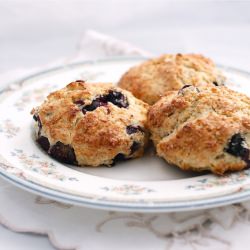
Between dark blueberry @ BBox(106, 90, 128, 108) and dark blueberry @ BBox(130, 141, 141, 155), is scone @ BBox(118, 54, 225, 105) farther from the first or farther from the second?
dark blueberry @ BBox(130, 141, 141, 155)

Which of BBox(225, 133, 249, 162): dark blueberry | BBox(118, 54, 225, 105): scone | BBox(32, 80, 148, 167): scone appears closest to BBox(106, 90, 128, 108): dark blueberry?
BBox(32, 80, 148, 167): scone

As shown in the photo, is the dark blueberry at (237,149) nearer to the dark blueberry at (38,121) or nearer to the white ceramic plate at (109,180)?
the white ceramic plate at (109,180)

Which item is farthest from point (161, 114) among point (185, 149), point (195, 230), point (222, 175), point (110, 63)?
point (110, 63)

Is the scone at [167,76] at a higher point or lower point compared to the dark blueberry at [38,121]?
higher

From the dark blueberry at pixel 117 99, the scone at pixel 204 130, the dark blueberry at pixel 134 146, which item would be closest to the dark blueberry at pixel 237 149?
the scone at pixel 204 130

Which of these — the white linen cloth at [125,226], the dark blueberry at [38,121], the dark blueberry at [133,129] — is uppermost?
the dark blueberry at [133,129]

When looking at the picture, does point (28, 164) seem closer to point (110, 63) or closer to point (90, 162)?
point (90, 162)
